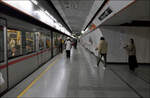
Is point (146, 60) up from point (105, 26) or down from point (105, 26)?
down

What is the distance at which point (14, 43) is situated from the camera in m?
3.60

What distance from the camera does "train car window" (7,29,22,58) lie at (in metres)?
3.35

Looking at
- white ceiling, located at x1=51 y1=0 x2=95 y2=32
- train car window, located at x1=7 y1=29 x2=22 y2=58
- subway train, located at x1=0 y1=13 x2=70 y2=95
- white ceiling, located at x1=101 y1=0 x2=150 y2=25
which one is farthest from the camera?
white ceiling, located at x1=51 y1=0 x2=95 y2=32

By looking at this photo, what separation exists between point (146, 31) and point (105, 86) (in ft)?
16.8

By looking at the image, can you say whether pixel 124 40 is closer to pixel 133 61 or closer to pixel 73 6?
pixel 133 61

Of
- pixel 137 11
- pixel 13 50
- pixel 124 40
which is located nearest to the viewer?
pixel 13 50

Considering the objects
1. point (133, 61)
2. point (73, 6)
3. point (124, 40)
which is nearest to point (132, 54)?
point (133, 61)

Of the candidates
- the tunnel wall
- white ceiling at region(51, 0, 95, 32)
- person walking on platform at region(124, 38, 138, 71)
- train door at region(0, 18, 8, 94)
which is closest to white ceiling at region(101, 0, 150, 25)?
person walking on platform at region(124, 38, 138, 71)

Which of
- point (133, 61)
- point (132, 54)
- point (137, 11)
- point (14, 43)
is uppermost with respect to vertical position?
point (137, 11)

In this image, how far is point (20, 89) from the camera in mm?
3535

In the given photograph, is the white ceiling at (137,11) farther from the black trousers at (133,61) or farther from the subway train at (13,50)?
the subway train at (13,50)

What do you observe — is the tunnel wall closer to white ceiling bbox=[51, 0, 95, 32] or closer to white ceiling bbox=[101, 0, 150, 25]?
white ceiling bbox=[51, 0, 95, 32]

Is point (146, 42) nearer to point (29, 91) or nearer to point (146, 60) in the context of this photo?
point (146, 60)

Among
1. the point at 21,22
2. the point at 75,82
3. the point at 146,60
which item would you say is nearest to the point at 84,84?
the point at 75,82
